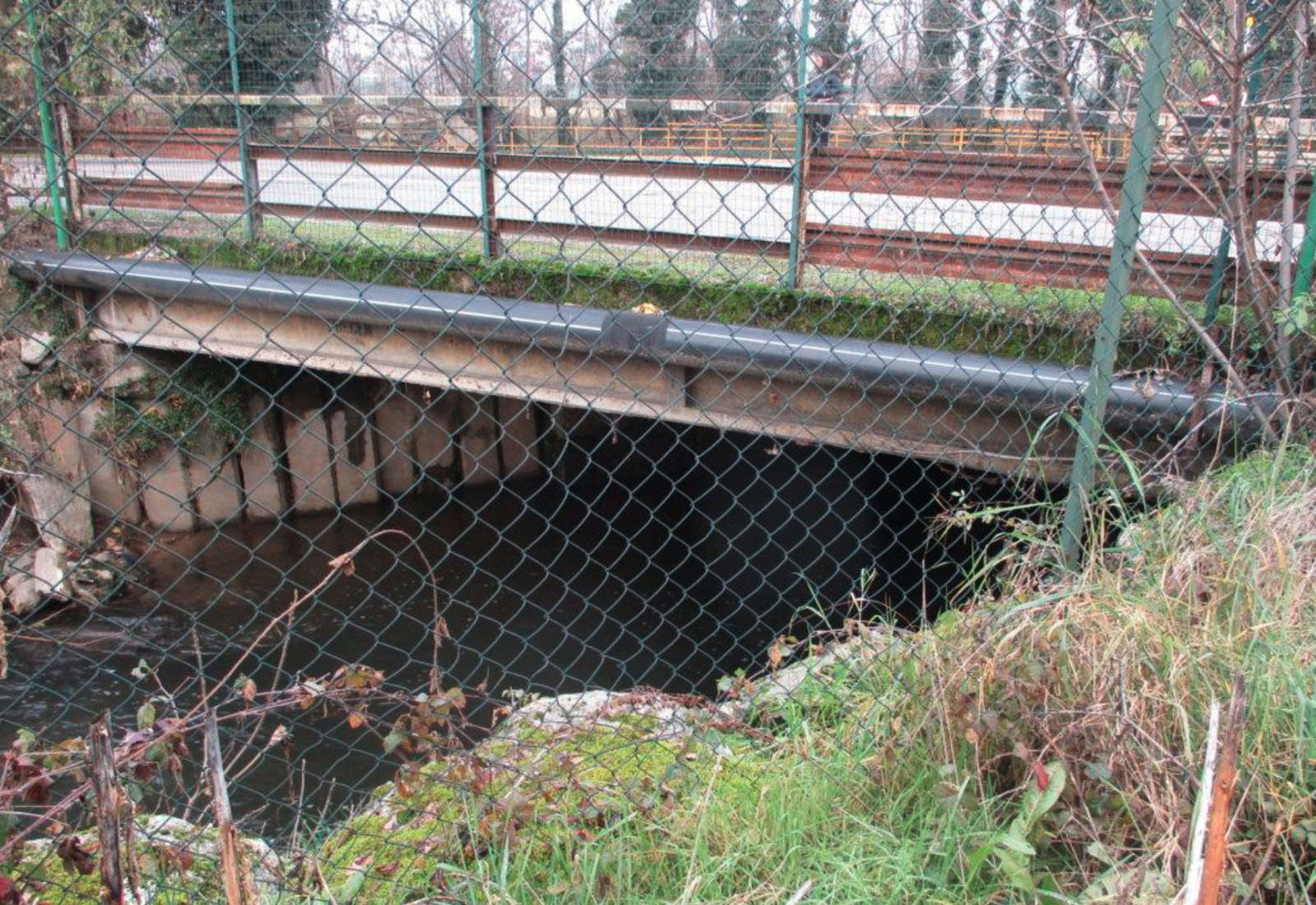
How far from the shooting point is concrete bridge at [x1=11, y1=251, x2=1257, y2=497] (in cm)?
403

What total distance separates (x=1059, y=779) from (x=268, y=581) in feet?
28.6

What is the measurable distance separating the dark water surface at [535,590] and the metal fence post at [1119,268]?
3.33m

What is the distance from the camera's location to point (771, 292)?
4.59 meters

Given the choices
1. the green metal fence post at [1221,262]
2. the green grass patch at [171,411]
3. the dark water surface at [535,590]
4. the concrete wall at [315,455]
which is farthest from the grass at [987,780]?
the green grass patch at [171,411]

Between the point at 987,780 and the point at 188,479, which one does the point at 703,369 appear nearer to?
the point at 987,780

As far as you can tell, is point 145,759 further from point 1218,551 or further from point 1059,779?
point 1218,551

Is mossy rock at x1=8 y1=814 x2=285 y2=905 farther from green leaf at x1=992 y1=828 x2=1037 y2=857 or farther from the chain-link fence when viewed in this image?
green leaf at x1=992 y1=828 x2=1037 y2=857

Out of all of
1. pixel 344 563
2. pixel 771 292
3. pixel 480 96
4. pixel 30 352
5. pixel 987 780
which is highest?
pixel 480 96

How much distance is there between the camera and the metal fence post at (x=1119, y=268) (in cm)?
233

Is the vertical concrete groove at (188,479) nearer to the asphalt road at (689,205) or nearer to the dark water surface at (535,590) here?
the dark water surface at (535,590)

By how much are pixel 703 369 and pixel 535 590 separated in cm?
287

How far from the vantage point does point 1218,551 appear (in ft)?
7.52

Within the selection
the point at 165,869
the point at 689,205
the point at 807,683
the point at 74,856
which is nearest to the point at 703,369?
the point at 807,683

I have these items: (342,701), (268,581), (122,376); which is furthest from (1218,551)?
(122,376)
